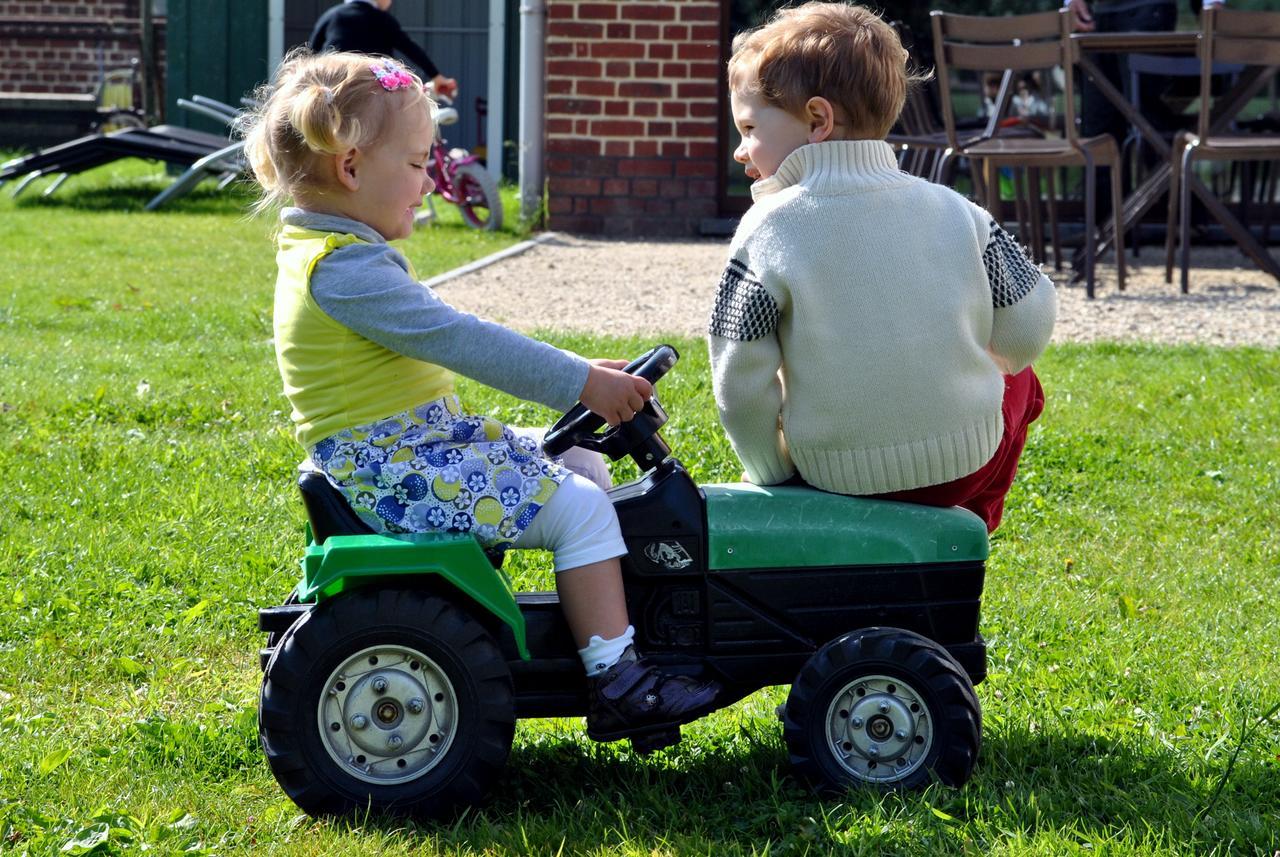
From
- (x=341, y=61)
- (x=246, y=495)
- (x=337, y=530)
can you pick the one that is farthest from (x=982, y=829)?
(x=246, y=495)

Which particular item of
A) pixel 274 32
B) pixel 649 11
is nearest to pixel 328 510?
pixel 649 11

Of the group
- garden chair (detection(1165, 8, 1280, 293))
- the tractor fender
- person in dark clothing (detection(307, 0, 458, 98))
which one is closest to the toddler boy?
the tractor fender

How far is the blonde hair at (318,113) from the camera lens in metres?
2.65

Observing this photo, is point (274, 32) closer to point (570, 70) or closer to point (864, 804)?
point (570, 70)

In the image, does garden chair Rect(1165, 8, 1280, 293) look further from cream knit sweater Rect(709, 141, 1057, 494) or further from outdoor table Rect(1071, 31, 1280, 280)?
cream knit sweater Rect(709, 141, 1057, 494)

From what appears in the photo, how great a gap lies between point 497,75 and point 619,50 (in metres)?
4.75

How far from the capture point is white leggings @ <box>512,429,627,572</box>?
267cm

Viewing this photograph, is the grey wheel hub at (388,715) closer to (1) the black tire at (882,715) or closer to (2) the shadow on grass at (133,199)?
(1) the black tire at (882,715)

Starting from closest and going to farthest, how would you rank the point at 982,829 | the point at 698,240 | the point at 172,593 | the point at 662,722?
the point at 982,829
the point at 662,722
the point at 172,593
the point at 698,240

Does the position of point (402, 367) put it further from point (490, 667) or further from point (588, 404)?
point (490, 667)

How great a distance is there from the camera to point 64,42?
21.4 meters

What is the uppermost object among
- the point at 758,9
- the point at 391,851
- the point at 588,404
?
the point at 758,9

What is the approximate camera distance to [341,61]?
8.90 ft

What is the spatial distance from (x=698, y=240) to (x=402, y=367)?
791cm
